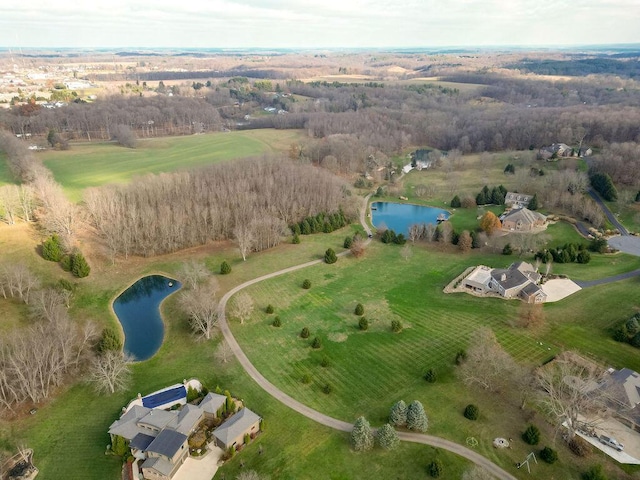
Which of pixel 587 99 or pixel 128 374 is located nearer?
pixel 128 374

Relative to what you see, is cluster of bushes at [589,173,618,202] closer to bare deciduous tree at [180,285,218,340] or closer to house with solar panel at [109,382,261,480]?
bare deciduous tree at [180,285,218,340]

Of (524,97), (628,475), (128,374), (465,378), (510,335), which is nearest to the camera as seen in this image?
(628,475)

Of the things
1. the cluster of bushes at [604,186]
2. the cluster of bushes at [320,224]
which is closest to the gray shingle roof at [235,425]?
the cluster of bushes at [320,224]

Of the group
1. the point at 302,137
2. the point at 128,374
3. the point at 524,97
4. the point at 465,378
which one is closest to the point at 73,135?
the point at 302,137

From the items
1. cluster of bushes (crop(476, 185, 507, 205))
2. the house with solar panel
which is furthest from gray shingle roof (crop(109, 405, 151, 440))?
cluster of bushes (crop(476, 185, 507, 205))

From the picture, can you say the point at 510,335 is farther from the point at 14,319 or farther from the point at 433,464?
the point at 14,319

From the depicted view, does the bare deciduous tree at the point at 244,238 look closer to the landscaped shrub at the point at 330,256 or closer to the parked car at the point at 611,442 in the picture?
the landscaped shrub at the point at 330,256

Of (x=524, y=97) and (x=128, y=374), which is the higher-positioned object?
(x=524, y=97)
